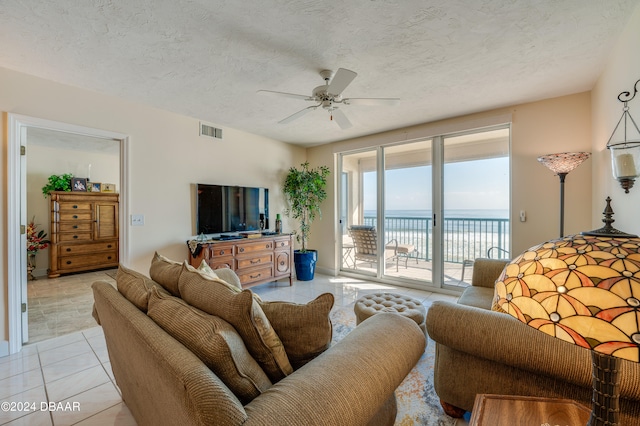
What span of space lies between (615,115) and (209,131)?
4150mm

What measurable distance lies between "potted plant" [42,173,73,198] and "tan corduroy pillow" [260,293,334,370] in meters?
6.07

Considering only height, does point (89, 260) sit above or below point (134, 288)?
below

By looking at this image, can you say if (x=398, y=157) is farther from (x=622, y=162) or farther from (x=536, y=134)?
(x=622, y=162)

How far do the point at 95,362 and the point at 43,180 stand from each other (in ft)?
15.6

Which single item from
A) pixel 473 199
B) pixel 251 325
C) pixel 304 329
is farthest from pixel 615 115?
pixel 251 325

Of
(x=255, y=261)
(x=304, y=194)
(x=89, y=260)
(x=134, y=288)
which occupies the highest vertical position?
(x=304, y=194)

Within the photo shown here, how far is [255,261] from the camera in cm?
375

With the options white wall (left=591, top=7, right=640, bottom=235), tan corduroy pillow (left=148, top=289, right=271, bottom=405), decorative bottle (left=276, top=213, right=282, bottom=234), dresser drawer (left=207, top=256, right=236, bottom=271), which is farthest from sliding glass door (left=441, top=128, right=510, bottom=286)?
tan corduroy pillow (left=148, top=289, right=271, bottom=405)

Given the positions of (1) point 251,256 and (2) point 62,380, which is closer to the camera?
(2) point 62,380

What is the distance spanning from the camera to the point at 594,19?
170cm

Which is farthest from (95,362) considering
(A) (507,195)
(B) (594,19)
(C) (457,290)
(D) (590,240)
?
(A) (507,195)

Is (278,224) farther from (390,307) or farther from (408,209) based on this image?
(390,307)

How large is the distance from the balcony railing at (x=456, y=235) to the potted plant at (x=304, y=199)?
0.97 metres

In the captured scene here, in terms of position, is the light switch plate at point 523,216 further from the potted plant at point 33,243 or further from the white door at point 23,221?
the potted plant at point 33,243
